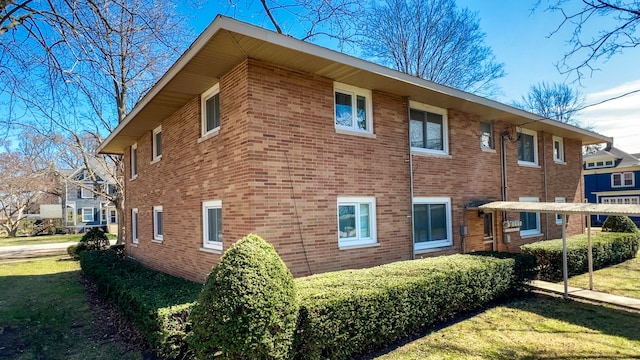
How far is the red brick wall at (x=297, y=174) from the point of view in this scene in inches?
271

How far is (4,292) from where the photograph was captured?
1090 cm

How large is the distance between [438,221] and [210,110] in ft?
22.6

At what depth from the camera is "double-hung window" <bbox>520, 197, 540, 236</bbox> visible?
13352mm

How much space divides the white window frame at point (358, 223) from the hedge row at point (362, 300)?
1328 mm

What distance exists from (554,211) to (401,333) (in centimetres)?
543

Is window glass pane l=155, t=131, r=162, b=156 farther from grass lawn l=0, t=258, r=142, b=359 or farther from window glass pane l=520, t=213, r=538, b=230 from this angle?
window glass pane l=520, t=213, r=538, b=230

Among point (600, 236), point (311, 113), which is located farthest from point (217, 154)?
point (600, 236)

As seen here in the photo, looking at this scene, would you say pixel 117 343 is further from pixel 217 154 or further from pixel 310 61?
pixel 310 61

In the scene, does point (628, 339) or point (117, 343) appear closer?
point (628, 339)

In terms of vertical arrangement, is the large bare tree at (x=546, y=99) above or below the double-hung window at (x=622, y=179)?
above

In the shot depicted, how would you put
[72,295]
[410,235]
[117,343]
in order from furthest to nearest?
[72,295], [410,235], [117,343]

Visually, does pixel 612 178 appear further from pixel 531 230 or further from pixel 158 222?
pixel 158 222

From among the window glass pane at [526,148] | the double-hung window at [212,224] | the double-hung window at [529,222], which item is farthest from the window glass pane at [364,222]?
the window glass pane at [526,148]

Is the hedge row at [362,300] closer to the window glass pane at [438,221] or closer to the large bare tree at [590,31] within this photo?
the window glass pane at [438,221]
